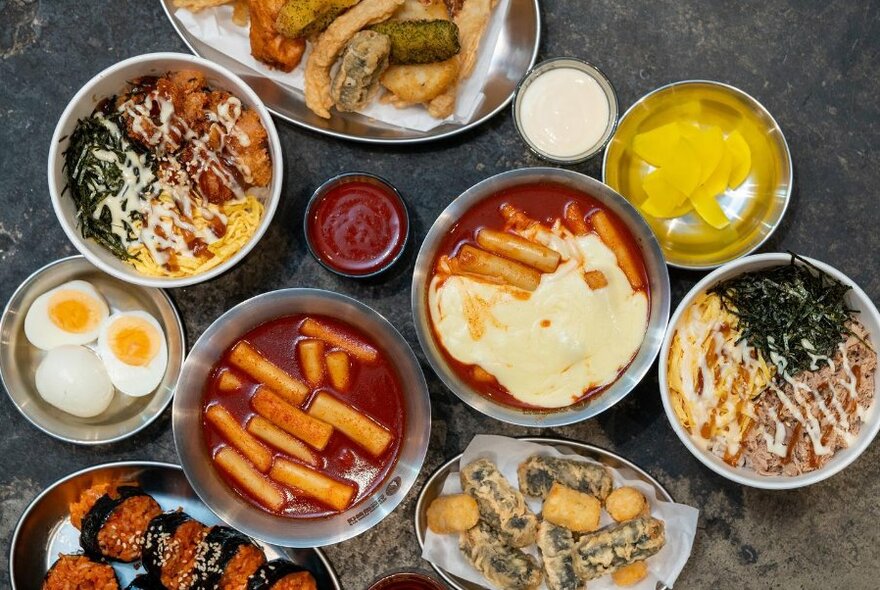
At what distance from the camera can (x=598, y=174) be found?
396cm

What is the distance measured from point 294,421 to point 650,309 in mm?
1667

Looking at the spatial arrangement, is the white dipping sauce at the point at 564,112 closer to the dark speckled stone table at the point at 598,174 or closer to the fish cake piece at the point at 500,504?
the dark speckled stone table at the point at 598,174

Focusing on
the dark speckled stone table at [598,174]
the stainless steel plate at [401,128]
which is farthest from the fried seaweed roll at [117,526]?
the stainless steel plate at [401,128]

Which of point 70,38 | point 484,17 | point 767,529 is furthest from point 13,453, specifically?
point 767,529

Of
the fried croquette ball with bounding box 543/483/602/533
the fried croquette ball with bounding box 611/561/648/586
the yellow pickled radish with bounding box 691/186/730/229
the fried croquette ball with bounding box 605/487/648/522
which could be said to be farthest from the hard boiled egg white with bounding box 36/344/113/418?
the yellow pickled radish with bounding box 691/186/730/229

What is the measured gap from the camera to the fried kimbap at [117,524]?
3766 millimetres

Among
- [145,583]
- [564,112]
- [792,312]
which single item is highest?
[564,112]

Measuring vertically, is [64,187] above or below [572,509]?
above

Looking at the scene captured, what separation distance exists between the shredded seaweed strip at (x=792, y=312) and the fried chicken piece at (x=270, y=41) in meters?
2.25

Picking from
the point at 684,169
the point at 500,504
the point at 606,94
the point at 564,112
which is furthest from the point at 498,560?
the point at 606,94

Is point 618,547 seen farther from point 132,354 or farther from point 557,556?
point 132,354

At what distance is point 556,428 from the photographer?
13.1 ft

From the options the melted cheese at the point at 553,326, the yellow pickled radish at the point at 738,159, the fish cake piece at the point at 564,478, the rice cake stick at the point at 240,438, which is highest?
the yellow pickled radish at the point at 738,159

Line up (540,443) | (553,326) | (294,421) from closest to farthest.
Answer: (553,326) → (294,421) → (540,443)
